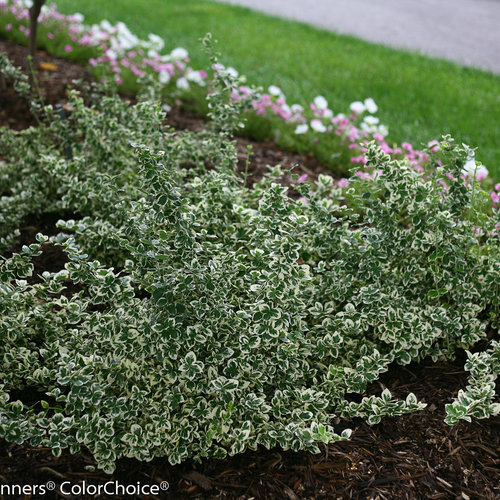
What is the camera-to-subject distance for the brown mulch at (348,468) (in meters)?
2.01

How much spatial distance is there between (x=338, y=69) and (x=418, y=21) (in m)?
4.11

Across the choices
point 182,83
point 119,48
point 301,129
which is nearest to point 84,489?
point 301,129

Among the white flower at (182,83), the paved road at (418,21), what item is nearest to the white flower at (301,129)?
the white flower at (182,83)

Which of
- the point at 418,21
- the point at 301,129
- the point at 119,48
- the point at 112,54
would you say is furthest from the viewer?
the point at 418,21

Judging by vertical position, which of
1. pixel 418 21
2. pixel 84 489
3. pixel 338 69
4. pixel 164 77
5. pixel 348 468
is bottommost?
pixel 84 489

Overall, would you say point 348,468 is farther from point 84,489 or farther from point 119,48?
point 119,48

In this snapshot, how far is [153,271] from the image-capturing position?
2.11m

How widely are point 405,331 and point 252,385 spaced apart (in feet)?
2.47

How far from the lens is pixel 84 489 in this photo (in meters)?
1.97

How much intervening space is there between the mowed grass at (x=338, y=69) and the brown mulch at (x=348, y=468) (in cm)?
288

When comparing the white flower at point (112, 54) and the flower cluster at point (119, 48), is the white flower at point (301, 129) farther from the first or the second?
the white flower at point (112, 54)

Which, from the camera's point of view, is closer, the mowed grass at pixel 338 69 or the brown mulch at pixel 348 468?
the brown mulch at pixel 348 468

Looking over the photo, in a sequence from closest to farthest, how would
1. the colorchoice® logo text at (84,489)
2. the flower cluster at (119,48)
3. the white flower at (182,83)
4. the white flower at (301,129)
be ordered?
the colorchoice® logo text at (84,489), the white flower at (301,129), the white flower at (182,83), the flower cluster at (119,48)

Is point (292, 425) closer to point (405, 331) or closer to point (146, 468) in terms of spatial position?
point (146, 468)
